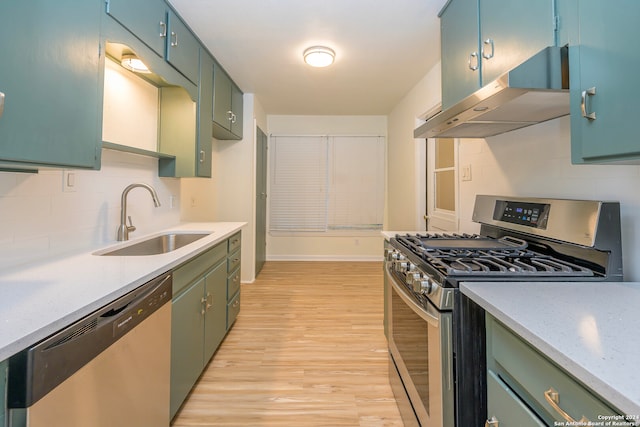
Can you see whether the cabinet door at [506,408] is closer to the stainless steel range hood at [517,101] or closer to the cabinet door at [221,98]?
the stainless steel range hood at [517,101]

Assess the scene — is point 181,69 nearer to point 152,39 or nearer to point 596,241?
point 152,39

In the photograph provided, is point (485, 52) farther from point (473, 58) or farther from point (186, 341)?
point (186, 341)

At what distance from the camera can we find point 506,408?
29.6 inches

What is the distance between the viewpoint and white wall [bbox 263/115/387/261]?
4.79 m

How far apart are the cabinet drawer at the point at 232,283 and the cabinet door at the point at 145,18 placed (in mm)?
1614

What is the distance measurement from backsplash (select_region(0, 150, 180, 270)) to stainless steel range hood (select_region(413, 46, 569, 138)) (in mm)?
1954

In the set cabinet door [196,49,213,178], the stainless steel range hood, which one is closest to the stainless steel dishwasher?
cabinet door [196,49,213,178]

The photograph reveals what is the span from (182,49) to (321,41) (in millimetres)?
1087

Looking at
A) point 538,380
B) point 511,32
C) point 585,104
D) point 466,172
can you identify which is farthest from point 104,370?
point 466,172

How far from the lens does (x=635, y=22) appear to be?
73 cm

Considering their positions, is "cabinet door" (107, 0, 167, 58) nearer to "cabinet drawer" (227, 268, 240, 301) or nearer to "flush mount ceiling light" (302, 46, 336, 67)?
"flush mount ceiling light" (302, 46, 336, 67)

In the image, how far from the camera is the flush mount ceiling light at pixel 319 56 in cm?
248

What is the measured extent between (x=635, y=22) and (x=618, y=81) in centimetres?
14

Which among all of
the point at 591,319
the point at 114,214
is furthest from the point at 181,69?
the point at 591,319
